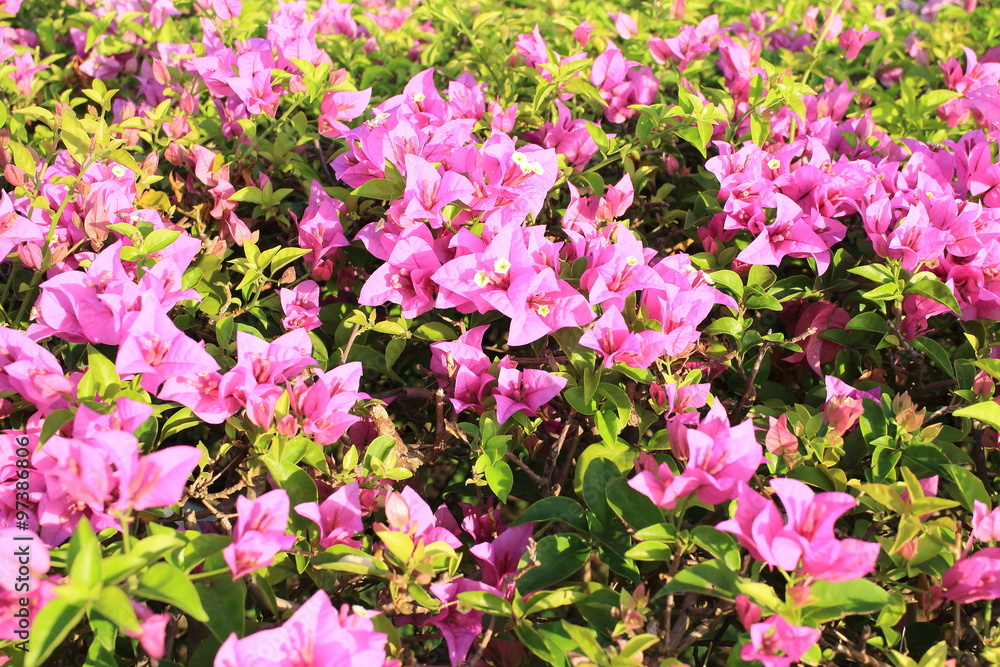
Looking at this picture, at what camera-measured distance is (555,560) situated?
916mm

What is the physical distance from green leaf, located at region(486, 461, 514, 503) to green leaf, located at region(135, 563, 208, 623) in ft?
1.28

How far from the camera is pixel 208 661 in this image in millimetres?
839

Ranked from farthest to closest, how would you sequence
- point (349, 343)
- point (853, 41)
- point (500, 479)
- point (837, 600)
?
1. point (853, 41)
2. point (349, 343)
3. point (500, 479)
4. point (837, 600)

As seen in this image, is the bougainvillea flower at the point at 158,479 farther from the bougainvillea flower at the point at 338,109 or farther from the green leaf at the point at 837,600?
the bougainvillea flower at the point at 338,109

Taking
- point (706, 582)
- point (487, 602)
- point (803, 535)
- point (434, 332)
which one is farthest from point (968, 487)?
point (434, 332)

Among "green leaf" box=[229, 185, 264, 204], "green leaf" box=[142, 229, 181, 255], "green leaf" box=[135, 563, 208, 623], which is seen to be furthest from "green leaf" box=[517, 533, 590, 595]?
"green leaf" box=[229, 185, 264, 204]

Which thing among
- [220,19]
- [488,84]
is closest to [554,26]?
[488,84]

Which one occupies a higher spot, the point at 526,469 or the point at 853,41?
the point at 853,41

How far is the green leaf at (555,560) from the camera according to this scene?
89cm

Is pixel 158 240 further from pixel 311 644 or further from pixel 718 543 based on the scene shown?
pixel 718 543

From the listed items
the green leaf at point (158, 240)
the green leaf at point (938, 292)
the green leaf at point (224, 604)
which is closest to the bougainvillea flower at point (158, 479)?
the green leaf at point (224, 604)

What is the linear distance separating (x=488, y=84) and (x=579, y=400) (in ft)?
3.13

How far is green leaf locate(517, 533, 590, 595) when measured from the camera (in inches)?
34.9

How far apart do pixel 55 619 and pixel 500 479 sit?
0.52 m
